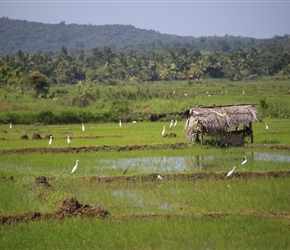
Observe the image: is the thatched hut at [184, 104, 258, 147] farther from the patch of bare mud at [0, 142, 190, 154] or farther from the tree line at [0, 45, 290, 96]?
the tree line at [0, 45, 290, 96]

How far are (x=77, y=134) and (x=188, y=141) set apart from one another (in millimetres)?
6398

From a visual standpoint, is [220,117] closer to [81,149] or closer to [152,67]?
[81,149]

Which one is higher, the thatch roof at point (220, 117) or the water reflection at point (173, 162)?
the thatch roof at point (220, 117)

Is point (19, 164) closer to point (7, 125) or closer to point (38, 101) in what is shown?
point (7, 125)

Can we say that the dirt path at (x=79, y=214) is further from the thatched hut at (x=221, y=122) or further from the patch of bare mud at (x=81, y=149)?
the thatched hut at (x=221, y=122)

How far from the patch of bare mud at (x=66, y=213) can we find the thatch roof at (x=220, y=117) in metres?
9.21

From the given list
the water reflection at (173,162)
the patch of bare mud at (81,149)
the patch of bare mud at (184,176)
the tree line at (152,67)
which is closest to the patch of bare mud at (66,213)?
the patch of bare mud at (184,176)

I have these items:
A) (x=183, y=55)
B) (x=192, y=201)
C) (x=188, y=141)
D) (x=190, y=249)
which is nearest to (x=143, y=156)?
(x=188, y=141)

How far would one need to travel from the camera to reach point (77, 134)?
2333cm

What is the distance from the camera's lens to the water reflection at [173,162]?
14.5m

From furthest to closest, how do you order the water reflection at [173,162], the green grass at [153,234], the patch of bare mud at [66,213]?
the water reflection at [173,162] → the patch of bare mud at [66,213] → the green grass at [153,234]

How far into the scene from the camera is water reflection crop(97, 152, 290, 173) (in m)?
14.5

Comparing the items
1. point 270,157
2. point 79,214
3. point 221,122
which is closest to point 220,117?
point 221,122

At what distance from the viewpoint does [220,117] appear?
18.4 metres
